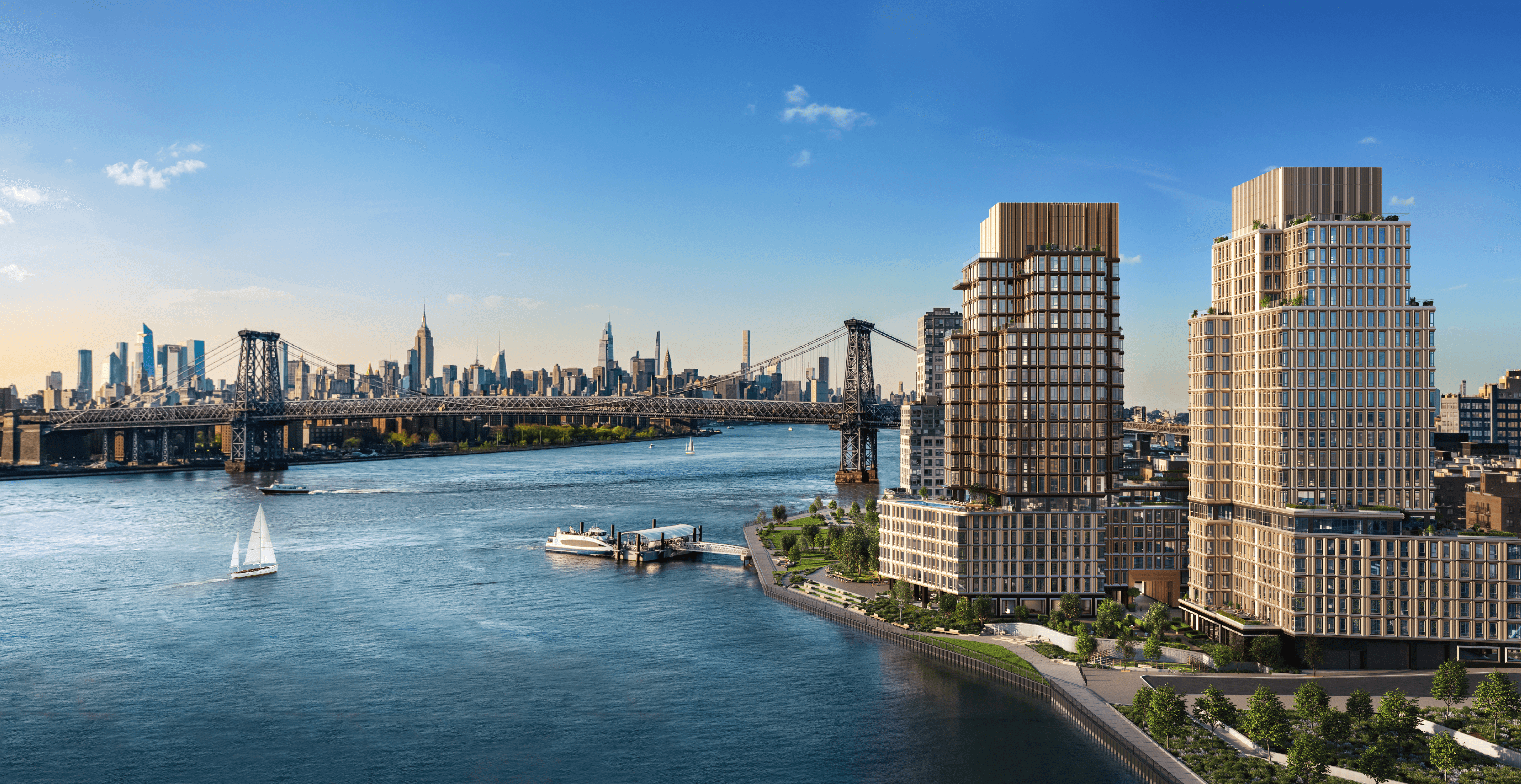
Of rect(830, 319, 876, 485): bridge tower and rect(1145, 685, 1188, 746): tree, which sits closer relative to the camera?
rect(1145, 685, 1188, 746): tree

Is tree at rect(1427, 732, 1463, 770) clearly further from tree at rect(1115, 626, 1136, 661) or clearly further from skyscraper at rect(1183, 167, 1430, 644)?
tree at rect(1115, 626, 1136, 661)

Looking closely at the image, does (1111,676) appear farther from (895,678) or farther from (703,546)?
(703,546)

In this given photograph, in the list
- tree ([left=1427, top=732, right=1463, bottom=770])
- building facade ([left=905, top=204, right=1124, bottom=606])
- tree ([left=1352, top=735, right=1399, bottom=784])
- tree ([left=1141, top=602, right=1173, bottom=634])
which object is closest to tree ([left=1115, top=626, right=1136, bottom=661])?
tree ([left=1141, top=602, right=1173, bottom=634])

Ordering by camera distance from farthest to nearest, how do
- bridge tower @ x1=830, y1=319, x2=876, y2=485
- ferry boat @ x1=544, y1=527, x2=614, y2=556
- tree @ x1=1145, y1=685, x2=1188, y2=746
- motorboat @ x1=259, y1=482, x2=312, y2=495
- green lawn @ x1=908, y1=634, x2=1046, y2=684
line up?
bridge tower @ x1=830, y1=319, x2=876, y2=485
motorboat @ x1=259, y1=482, x2=312, y2=495
ferry boat @ x1=544, y1=527, x2=614, y2=556
green lawn @ x1=908, y1=634, x2=1046, y2=684
tree @ x1=1145, y1=685, x2=1188, y2=746

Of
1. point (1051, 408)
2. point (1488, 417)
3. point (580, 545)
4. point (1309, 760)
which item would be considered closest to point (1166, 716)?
point (1309, 760)

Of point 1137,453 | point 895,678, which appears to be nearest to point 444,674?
point 895,678

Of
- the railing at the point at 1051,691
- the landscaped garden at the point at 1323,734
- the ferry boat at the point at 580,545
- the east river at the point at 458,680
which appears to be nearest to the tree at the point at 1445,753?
the landscaped garden at the point at 1323,734

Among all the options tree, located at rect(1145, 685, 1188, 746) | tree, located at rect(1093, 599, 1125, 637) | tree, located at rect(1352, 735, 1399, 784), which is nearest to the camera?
tree, located at rect(1352, 735, 1399, 784)

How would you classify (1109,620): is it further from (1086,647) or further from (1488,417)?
(1488,417)
